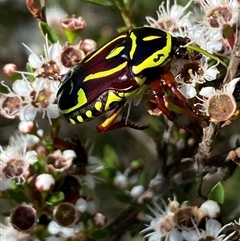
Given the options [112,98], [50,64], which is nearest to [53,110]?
[50,64]

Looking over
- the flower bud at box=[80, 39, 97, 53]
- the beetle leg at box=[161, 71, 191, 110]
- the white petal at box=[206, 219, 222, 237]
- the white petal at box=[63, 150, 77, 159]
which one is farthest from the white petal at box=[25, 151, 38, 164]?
the white petal at box=[206, 219, 222, 237]

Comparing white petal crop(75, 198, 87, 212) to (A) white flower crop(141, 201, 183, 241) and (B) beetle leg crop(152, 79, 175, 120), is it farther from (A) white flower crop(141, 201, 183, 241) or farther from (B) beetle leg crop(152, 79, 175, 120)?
(B) beetle leg crop(152, 79, 175, 120)

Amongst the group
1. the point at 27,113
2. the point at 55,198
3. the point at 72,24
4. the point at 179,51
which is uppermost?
the point at 72,24

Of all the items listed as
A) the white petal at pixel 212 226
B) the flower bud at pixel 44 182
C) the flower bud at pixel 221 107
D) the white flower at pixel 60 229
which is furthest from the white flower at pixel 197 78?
the white flower at pixel 60 229

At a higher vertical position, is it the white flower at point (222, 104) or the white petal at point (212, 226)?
the white flower at point (222, 104)

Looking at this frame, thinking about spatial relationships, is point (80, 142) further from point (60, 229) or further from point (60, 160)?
point (60, 229)

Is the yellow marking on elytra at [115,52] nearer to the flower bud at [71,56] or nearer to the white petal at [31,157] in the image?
the flower bud at [71,56]

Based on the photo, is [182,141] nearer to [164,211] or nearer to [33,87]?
[164,211]

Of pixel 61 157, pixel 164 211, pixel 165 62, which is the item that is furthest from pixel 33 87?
pixel 164 211
